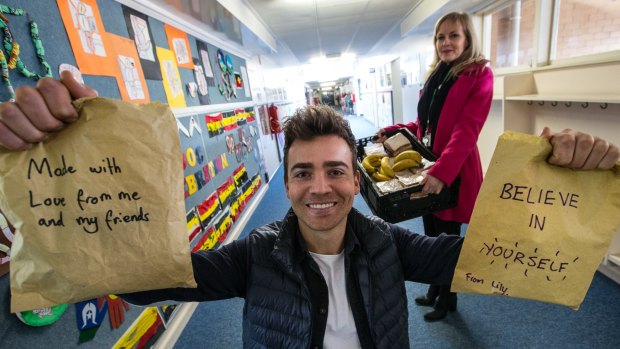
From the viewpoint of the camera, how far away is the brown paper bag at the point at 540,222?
57cm

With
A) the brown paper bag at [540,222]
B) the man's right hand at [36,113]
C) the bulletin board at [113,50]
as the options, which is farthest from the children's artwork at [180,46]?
the brown paper bag at [540,222]

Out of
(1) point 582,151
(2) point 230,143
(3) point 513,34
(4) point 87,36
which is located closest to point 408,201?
(1) point 582,151

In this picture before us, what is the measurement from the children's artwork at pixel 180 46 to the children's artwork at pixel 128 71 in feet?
1.81

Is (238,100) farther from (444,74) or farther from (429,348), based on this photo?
(429,348)

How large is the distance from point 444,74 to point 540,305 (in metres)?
1.57

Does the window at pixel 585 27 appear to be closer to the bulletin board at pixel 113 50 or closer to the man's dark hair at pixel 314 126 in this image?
the man's dark hair at pixel 314 126

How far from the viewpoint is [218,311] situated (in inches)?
85.2

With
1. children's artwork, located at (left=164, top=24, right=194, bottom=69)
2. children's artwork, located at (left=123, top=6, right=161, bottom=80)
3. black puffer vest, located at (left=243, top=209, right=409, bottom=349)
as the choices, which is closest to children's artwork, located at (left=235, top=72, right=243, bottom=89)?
children's artwork, located at (left=164, top=24, right=194, bottom=69)

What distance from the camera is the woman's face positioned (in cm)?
146

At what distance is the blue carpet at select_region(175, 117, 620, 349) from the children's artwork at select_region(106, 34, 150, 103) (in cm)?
163

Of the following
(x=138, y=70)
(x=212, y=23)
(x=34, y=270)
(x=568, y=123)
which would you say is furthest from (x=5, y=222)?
(x=568, y=123)

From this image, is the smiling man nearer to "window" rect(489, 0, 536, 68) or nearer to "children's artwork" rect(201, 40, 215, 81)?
"children's artwork" rect(201, 40, 215, 81)

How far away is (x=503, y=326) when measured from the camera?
66.8 inches

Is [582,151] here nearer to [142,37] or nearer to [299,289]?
[299,289]
